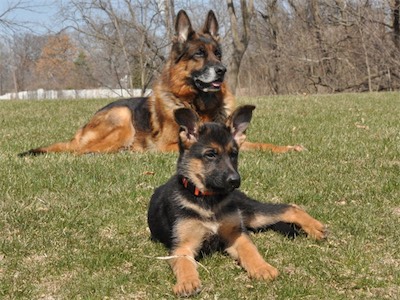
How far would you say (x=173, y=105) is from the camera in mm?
8227

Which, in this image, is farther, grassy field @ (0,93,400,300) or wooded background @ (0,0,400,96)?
wooded background @ (0,0,400,96)

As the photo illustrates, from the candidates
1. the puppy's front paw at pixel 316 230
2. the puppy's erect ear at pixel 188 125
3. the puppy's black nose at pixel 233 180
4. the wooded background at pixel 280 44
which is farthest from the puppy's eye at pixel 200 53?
the wooded background at pixel 280 44

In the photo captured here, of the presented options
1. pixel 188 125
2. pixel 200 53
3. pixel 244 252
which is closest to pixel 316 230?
pixel 244 252

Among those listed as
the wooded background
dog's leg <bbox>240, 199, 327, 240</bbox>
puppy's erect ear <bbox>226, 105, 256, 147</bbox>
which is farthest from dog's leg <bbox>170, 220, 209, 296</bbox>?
the wooded background

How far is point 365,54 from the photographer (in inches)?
1051

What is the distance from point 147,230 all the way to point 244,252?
3.77ft

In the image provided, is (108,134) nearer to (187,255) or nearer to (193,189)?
(193,189)

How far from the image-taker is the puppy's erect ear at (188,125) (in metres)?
4.31

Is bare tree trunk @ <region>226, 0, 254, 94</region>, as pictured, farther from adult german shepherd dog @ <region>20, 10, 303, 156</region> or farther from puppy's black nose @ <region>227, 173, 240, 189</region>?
puppy's black nose @ <region>227, 173, 240, 189</region>

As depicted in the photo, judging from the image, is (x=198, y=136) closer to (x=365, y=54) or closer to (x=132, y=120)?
(x=132, y=120)

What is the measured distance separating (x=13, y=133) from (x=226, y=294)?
8335 millimetres

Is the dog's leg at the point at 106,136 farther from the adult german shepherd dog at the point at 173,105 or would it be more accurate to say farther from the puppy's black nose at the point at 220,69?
the puppy's black nose at the point at 220,69

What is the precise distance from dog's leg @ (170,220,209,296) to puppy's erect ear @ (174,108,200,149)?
68 cm

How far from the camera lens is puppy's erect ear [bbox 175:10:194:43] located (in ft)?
26.2
